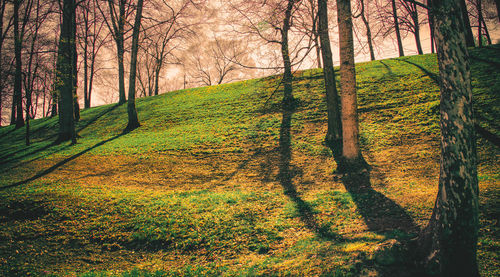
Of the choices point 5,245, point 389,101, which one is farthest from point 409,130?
point 5,245

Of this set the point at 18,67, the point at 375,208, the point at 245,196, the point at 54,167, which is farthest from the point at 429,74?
the point at 18,67

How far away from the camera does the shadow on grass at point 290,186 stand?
14.9 feet

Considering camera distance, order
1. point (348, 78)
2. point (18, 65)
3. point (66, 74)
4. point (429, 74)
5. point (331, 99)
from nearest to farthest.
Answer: point (348, 78)
point (331, 99)
point (66, 74)
point (429, 74)
point (18, 65)

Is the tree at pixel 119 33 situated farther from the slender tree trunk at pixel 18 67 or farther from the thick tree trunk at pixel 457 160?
the thick tree trunk at pixel 457 160

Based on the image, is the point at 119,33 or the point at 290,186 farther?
the point at 119,33

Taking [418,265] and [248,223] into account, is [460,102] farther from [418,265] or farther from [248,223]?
[248,223]

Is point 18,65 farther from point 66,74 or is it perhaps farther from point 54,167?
point 54,167

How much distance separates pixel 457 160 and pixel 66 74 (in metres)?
15.4

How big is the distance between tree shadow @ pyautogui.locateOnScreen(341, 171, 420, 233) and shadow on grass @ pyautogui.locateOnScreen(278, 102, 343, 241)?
2.90 feet

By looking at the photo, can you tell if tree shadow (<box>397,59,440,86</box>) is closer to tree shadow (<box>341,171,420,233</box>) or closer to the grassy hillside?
the grassy hillside

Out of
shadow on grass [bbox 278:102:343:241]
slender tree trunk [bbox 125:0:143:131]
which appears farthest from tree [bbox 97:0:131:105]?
shadow on grass [bbox 278:102:343:241]

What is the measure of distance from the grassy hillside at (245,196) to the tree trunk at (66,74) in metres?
1.49

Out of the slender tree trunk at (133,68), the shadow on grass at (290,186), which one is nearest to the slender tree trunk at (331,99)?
the shadow on grass at (290,186)

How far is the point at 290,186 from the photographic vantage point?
22.3 ft
